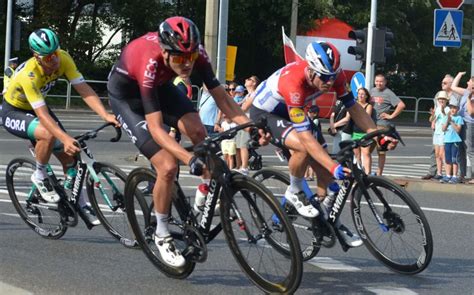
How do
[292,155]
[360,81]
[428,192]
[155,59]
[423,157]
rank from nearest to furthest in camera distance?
[155,59]
[292,155]
[428,192]
[360,81]
[423,157]

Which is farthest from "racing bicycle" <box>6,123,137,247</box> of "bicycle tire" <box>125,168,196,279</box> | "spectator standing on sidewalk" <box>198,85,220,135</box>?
"spectator standing on sidewalk" <box>198,85,220,135</box>

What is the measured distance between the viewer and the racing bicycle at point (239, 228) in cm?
676

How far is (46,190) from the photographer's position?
9.51 metres

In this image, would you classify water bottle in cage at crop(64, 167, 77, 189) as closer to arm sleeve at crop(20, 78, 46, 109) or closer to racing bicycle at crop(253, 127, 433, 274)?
arm sleeve at crop(20, 78, 46, 109)

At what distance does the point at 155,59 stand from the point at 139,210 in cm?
121

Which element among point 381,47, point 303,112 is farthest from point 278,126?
point 381,47

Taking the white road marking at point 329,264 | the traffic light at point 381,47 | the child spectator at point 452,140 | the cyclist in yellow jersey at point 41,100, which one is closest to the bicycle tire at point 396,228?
the white road marking at point 329,264

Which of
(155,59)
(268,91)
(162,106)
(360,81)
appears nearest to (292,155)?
(268,91)

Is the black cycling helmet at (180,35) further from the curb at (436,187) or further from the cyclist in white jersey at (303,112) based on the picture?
the curb at (436,187)

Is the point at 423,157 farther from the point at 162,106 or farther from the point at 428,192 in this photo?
the point at 162,106

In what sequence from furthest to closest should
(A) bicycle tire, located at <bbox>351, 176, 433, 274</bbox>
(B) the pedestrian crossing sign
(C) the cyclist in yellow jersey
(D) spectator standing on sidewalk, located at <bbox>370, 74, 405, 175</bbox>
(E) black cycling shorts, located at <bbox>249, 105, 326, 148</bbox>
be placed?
(B) the pedestrian crossing sign < (D) spectator standing on sidewalk, located at <bbox>370, 74, 405, 175</bbox> < (C) the cyclist in yellow jersey < (E) black cycling shorts, located at <bbox>249, 105, 326, 148</bbox> < (A) bicycle tire, located at <bbox>351, 176, 433, 274</bbox>

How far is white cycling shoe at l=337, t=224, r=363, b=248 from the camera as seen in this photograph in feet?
27.3

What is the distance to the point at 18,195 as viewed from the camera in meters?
10.1

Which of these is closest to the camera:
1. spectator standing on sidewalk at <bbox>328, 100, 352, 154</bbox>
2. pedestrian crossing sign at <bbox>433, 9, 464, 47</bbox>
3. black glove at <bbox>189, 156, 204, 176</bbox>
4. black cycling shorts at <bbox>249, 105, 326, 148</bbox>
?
black glove at <bbox>189, 156, 204, 176</bbox>
